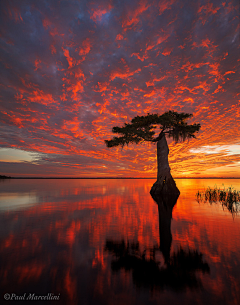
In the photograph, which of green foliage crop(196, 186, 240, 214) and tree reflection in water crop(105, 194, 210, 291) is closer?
tree reflection in water crop(105, 194, 210, 291)

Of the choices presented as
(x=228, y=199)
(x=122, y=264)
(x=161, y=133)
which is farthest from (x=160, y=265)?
(x=161, y=133)

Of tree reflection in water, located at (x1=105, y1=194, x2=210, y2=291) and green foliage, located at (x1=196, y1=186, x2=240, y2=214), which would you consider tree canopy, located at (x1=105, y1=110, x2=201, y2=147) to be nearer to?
Answer: green foliage, located at (x1=196, y1=186, x2=240, y2=214)

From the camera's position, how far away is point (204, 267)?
5.49 metres

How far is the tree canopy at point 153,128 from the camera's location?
953 inches

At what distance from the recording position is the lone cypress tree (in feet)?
80.1

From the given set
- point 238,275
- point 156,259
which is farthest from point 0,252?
point 238,275

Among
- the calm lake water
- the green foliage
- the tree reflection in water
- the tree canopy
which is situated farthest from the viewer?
the tree canopy

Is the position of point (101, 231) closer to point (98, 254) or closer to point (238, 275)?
point (98, 254)

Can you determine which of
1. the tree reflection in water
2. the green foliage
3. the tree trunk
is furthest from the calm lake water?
the tree trunk

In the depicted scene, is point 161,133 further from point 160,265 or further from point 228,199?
point 160,265

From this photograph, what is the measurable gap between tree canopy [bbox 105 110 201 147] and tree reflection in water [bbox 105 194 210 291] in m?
19.3

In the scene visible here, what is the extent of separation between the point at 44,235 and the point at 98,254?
4154mm

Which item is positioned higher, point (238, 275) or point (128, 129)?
point (128, 129)

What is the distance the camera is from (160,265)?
5.52 meters
